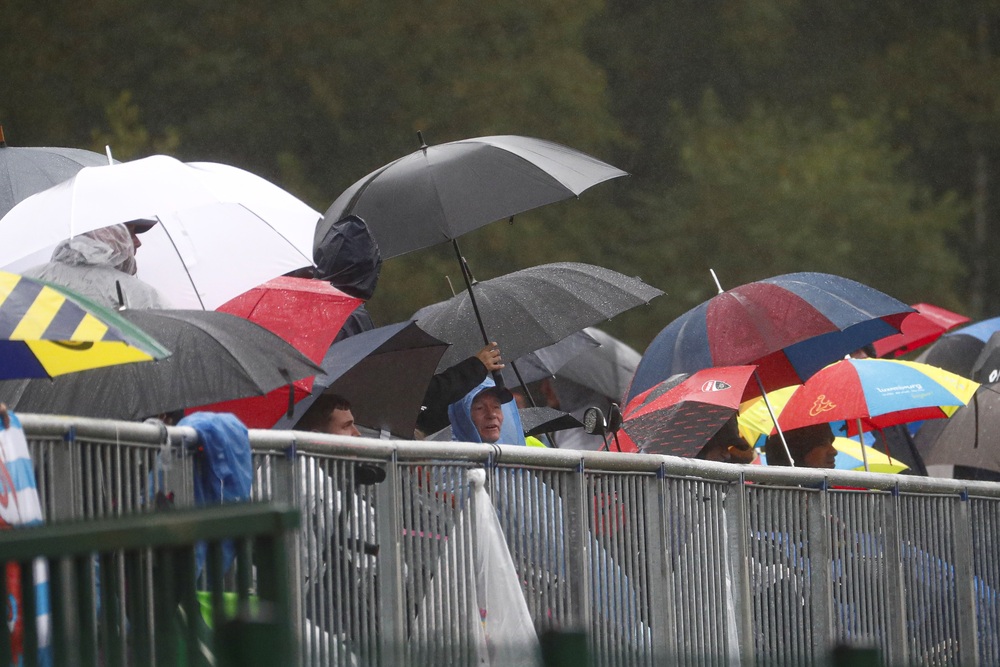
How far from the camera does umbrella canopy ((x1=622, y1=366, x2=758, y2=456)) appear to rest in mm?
7512

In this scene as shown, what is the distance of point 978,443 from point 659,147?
22.1 metres

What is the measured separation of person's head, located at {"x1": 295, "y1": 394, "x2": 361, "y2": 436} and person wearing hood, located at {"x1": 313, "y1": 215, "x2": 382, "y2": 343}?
2.34 ft

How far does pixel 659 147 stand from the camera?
104 ft

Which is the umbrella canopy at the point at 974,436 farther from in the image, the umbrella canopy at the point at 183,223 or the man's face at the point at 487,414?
the umbrella canopy at the point at 183,223

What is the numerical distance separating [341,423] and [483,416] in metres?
0.96

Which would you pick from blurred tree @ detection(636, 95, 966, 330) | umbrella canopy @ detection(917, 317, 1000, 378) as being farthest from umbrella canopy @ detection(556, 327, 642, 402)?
blurred tree @ detection(636, 95, 966, 330)

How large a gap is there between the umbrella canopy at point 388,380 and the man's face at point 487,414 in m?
0.42

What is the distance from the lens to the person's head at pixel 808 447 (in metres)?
8.62

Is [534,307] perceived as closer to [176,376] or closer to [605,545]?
[605,545]

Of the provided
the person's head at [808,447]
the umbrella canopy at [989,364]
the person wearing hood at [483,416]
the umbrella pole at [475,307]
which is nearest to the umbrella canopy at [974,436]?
the umbrella canopy at [989,364]

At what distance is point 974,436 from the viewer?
10.0 m

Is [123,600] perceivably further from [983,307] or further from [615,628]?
[983,307]

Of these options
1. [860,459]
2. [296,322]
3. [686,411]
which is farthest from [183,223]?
[860,459]

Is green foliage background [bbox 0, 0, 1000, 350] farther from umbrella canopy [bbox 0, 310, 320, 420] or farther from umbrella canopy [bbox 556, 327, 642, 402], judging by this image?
umbrella canopy [bbox 0, 310, 320, 420]
